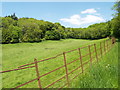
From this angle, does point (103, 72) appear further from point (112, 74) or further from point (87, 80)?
point (87, 80)

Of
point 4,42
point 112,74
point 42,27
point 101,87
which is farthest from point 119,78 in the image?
point 42,27

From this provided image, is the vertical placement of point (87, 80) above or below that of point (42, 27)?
below

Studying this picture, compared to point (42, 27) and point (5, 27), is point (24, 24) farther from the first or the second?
point (42, 27)

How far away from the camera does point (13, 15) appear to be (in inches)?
2940

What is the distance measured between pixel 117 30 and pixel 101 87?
32.2 metres

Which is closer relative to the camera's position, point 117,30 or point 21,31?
point 117,30

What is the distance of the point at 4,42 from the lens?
35750 millimetres

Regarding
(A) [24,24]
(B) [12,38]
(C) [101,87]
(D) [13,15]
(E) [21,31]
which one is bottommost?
(C) [101,87]

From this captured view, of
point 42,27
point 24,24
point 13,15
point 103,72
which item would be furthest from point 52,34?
point 103,72

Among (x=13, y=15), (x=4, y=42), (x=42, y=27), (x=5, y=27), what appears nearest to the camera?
(x=4, y=42)

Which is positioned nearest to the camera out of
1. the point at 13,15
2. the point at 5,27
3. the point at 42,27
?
the point at 5,27

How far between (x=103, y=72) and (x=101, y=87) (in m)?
1.51

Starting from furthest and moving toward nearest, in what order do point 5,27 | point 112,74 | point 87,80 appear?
point 5,27 → point 112,74 → point 87,80

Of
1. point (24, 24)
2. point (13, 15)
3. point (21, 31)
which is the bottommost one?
point (21, 31)
